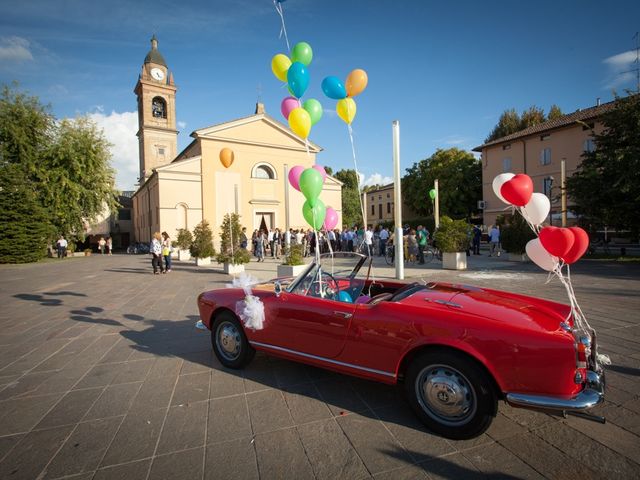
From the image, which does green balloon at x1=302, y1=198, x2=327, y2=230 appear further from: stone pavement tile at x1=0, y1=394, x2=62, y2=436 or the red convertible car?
stone pavement tile at x1=0, y1=394, x2=62, y2=436

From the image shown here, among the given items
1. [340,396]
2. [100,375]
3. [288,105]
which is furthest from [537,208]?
[100,375]

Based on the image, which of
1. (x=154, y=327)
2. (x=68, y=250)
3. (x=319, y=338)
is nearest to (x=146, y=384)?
(x=319, y=338)

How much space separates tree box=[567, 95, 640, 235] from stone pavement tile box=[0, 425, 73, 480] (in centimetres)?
1721

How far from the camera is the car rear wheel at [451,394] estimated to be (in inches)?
92.4

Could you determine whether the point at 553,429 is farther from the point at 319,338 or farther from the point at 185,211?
the point at 185,211

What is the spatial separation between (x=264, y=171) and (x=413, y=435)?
103 ft

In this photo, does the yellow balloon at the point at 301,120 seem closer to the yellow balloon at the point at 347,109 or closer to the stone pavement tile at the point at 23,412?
the yellow balloon at the point at 347,109

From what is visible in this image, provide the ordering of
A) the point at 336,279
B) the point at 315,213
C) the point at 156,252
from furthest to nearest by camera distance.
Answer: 1. the point at 156,252
2. the point at 315,213
3. the point at 336,279

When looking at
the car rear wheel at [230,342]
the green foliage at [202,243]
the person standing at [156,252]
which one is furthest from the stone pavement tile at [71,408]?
the green foliage at [202,243]

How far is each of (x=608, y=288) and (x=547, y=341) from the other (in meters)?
7.87

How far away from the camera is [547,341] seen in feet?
7.09

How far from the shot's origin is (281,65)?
656 cm

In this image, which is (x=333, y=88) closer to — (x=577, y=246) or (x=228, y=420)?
(x=577, y=246)

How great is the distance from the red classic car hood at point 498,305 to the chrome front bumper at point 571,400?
1.31 ft
